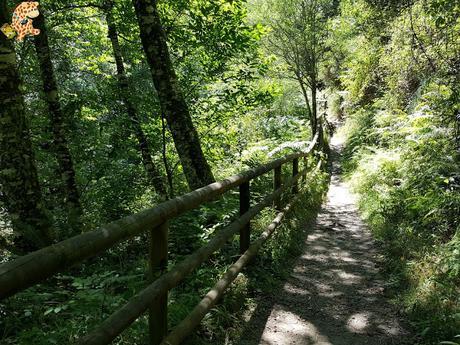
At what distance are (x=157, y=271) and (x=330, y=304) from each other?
278 cm

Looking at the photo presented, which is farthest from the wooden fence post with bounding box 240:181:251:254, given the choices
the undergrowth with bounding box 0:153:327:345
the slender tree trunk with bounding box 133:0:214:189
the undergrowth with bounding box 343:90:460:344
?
the undergrowth with bounding box 343:90:460:344

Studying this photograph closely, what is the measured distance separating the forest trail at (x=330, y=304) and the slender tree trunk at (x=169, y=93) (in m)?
2.08

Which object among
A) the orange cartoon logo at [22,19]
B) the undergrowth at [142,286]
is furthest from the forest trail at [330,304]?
the orange cartoon logo at [22,19]

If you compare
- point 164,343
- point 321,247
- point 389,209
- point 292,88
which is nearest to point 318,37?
point 292,88

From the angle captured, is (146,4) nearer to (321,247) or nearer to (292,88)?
(321,247)

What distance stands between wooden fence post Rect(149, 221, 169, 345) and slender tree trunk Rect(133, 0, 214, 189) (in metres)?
3.29

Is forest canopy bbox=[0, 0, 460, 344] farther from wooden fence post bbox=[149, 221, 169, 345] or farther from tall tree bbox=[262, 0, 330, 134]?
tall tree bbox=[262, 0, 330, 134]

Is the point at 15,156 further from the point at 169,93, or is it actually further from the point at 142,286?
the point at 169,93

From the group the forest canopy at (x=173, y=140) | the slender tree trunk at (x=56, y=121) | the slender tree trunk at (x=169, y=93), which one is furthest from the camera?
the slender tree trunk at (x=56, y=121)

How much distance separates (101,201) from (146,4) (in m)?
3.83

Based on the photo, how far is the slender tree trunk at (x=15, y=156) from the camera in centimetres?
383

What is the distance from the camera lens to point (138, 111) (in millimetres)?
8359

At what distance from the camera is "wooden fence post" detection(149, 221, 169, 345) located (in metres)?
2.64

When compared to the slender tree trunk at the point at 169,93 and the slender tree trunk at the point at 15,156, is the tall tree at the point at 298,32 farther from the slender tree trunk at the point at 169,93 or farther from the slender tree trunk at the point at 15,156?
the slender tree trunk at the point at 15,156
